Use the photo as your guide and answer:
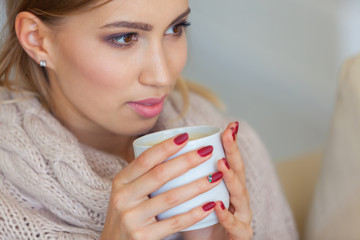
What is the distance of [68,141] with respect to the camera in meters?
1.06

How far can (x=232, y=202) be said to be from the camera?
88 cm

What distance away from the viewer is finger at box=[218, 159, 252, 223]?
78cm

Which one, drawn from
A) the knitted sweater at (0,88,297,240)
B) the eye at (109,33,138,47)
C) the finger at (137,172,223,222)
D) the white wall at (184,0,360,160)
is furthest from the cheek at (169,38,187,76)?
the white wall at (184,0,360,160)

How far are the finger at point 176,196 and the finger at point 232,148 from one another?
6 centimetres

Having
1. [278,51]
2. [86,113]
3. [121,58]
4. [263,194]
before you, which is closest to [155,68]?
[121,58]

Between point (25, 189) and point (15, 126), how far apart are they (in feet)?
0.47

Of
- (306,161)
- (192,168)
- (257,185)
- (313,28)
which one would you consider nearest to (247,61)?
(313,28)

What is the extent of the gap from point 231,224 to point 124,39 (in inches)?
15.3

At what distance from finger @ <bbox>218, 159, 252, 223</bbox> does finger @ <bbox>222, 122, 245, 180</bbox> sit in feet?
0.06

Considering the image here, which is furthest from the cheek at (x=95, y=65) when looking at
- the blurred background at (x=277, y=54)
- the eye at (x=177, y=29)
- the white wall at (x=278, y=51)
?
the white wall at (x=278, y=51)

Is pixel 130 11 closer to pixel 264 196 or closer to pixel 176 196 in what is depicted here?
pixel 176 196

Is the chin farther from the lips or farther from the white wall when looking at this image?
the white wall

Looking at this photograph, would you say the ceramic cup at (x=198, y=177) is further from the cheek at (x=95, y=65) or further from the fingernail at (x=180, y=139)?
the cheek at (x=95, y=65)

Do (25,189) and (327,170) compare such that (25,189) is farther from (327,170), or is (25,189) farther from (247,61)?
(247,61)
